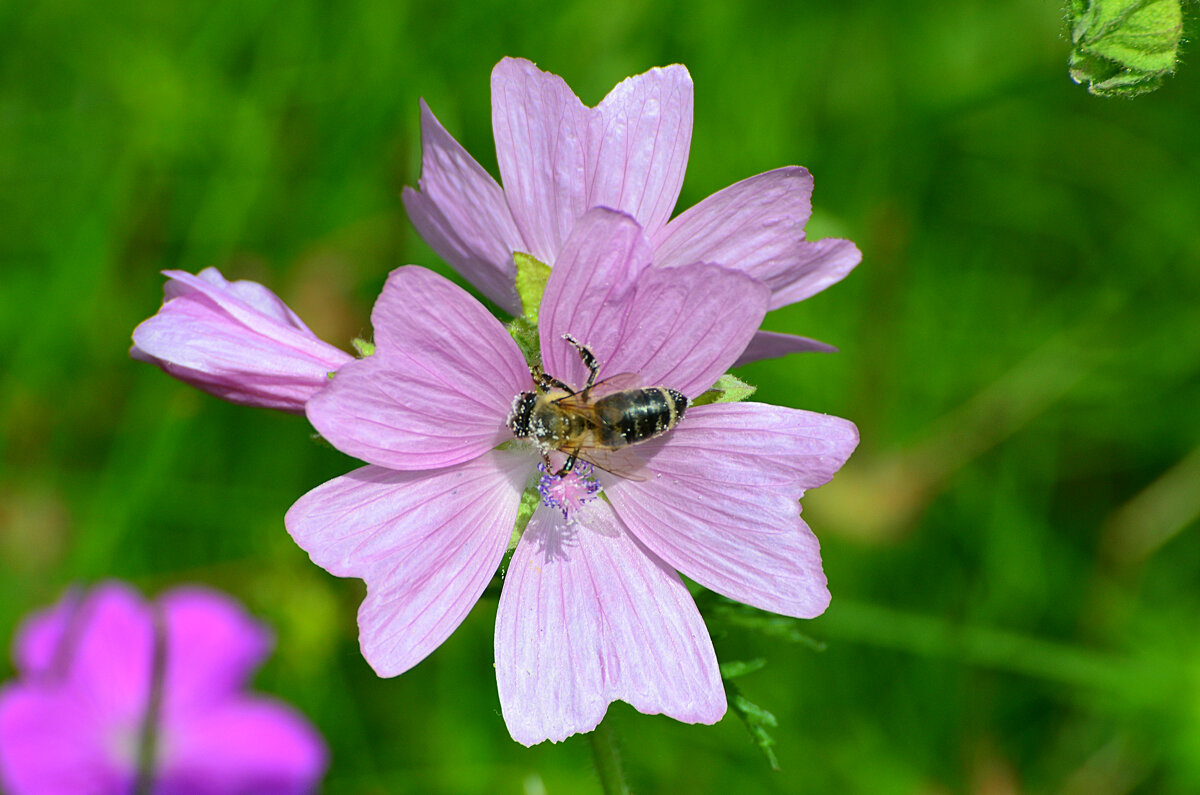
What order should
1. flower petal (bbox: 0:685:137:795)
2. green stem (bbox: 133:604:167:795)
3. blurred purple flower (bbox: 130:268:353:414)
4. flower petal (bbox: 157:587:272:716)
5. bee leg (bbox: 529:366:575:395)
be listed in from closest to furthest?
blurred purple flower (bbox: 130:268:353:414), bee leg (bbox: 529:366:575:395), green stem (bbox: 133:604:167:795), flower petal (bbox: 0:685:137:795), flower petal (bbox: 157:587:272:716)

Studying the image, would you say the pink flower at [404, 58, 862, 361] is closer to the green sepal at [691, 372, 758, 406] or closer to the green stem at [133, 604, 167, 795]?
the green sepal at [691, 372, 758, 406]

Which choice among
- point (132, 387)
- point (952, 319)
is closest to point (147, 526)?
point (132, 387)

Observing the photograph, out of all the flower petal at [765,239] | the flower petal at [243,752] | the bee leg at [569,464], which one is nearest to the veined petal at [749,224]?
the flower petal at [765,239]

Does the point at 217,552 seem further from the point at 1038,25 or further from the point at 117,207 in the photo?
the point at 1038,25

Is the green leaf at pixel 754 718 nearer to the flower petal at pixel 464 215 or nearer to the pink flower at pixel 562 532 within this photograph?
the pink flower at pixel 562 532

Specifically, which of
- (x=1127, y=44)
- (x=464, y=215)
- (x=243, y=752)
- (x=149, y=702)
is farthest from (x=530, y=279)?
(x=243, y=752)

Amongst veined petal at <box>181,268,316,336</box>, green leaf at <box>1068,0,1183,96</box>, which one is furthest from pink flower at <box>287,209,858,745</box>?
green leaf at <box>1068,0,1183,96</box>
